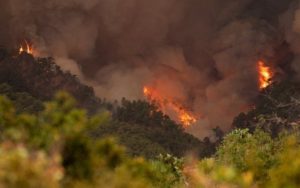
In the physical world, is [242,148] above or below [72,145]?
above

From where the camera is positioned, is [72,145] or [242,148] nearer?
[72,145]

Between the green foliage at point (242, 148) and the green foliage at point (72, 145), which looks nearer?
the green foliage at point (72, 145)

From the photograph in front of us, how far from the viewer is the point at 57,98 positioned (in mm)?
13781

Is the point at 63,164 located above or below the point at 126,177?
above

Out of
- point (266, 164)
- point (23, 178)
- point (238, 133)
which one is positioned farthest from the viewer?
point (238, 133)

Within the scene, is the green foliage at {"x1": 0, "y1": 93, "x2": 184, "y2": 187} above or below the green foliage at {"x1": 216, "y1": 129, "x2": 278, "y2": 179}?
below

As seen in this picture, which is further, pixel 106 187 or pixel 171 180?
pixel 171 180

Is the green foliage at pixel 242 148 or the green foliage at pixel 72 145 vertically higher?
the green foliage at pixel 242 148

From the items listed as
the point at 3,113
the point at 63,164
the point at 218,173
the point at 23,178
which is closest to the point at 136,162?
the point at 63,164

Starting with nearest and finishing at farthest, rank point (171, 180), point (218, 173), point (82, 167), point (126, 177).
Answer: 1. point (218, 173)
2. point (126, 177)
3. point (82, 167)
4. point (171, 180)

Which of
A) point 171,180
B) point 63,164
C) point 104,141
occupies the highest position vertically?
point 171,180

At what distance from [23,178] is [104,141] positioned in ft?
16.5

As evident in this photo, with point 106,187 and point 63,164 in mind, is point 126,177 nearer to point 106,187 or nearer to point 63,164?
point 106,187

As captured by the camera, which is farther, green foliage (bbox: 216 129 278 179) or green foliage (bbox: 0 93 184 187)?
green foliage (bbox: 216 129 278 179)
